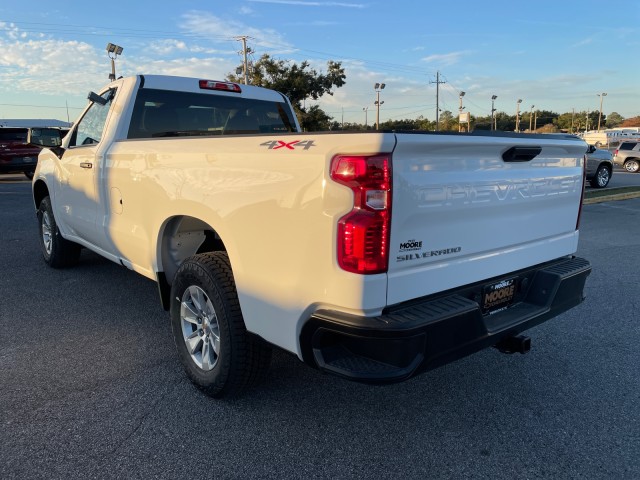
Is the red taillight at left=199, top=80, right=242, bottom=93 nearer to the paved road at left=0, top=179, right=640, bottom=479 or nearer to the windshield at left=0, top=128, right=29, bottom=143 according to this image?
the paved road at left=0, top=179, right=640, bottom=479

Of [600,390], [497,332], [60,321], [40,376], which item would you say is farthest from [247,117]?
[600,390]

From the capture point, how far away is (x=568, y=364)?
3.66 m

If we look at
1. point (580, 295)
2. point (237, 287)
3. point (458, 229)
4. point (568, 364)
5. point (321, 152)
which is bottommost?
point (568, 364)

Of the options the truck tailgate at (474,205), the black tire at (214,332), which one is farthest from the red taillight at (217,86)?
the truck tailgate at (474,205)

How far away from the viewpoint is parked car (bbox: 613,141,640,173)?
27312 mm

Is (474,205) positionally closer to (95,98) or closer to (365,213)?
(365,213)

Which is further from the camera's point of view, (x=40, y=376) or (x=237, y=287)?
(x=40, y=376)

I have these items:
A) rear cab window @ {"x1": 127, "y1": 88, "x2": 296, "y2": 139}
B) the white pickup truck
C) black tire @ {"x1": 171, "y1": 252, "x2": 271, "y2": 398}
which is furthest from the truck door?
black tire @ {"x1": 171, "y1": 252, "x2": 271, "y2": 398}

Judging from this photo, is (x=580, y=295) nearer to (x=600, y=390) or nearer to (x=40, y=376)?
(x=600, y=390)

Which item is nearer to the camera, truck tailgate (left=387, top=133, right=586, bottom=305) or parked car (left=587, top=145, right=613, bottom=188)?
truck tailgate (left=387, top=133, right=586, bottom=305)

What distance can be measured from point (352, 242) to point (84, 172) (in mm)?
3308

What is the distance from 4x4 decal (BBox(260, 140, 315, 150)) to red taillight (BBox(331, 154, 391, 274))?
20 cm

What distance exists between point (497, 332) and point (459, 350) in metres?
0.33

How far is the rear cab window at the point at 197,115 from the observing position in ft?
14.2
